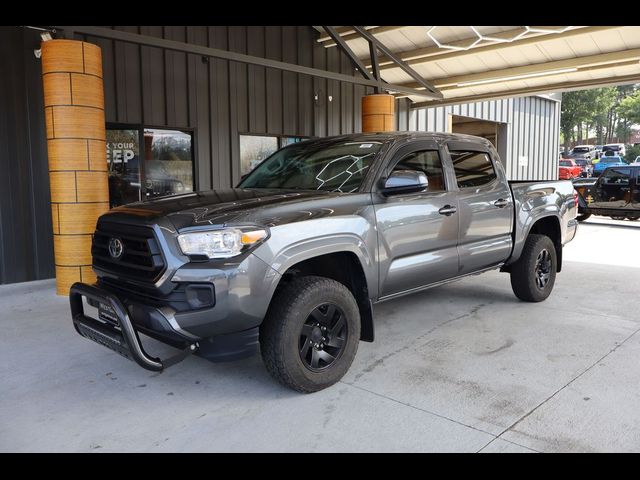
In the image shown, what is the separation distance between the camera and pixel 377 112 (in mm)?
10367

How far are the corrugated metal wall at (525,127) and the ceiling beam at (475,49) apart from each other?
4107 mm

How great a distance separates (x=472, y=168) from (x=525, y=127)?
15.4 m

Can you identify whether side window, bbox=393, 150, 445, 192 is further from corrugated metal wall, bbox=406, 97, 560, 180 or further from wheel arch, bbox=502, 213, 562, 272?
corrugated metal wall, bbox=406, 97, 560, 180

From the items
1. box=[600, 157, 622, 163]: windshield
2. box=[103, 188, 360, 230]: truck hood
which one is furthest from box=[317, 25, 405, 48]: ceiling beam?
box=[600, 157, 622, 163]: windshield

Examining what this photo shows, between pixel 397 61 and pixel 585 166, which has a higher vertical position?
pixel 397 61

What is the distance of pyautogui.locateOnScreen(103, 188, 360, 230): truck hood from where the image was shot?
323cm

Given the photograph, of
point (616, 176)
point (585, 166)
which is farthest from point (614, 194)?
point (585, 166)

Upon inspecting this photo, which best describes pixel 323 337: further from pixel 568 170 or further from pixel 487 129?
pixel 568 170

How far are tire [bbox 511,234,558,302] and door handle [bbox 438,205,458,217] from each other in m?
1.52

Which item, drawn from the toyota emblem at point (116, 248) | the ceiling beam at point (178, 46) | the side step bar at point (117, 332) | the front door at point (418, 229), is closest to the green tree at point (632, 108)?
the ceiling beam at point (178, 46)
